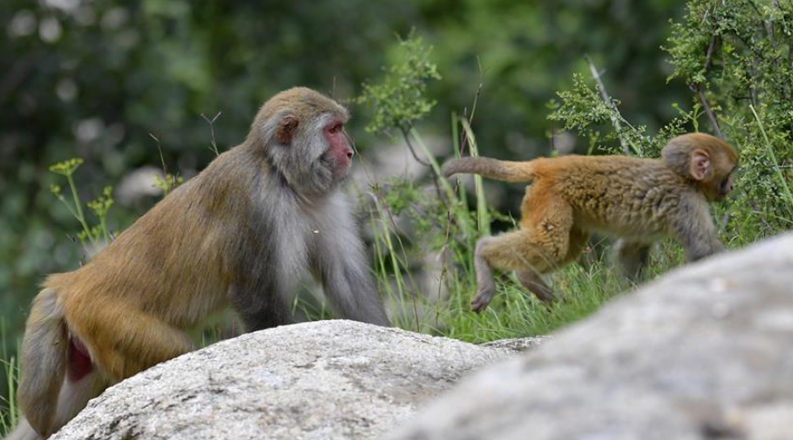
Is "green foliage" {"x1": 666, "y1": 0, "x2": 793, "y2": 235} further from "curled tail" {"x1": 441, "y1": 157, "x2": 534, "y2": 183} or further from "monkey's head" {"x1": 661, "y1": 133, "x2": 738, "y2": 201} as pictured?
"curled tail" {"x1": 441, "y1": 157, "x2": 534, "y2": 183}

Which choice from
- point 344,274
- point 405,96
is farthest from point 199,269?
point 405,96

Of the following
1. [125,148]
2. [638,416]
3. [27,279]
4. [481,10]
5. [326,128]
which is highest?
[638,416]

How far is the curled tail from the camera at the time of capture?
7074mm

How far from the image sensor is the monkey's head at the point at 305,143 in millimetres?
6848

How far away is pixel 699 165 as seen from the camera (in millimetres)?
6812

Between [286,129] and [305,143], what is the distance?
13 centimetres

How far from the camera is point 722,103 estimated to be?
883 cm

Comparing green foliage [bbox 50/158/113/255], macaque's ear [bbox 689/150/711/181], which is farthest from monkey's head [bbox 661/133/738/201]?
green foliage [bbox 50/158/113/255]

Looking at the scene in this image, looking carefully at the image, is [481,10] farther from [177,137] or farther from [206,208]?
[206,208]

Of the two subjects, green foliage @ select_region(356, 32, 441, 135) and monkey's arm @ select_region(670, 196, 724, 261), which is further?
green foliage @ select_region(356, 32, 441, 135)

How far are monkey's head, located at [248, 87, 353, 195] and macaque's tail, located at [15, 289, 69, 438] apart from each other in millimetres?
1333

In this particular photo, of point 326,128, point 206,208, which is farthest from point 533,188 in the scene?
point 206,208

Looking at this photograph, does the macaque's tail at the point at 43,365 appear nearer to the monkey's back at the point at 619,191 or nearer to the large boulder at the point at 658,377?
the monkey's back at the point at 619,191

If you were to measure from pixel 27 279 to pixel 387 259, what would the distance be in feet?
14.4
